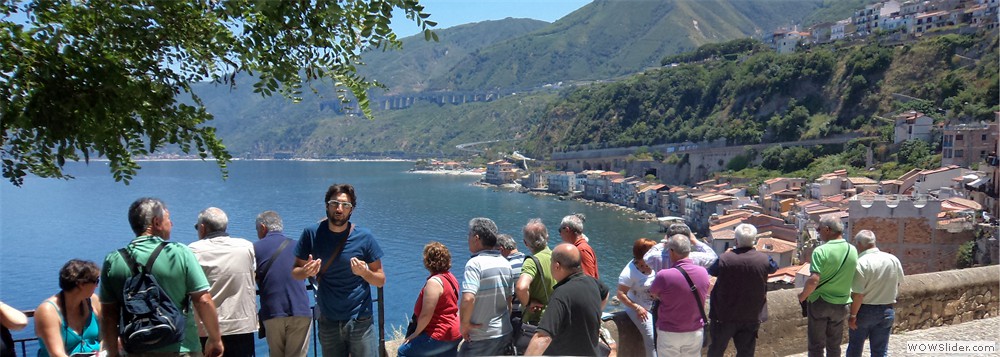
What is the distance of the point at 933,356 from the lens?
15.7 ft

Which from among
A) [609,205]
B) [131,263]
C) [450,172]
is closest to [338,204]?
[131,263]

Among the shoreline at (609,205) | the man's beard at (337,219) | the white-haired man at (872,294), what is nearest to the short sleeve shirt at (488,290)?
the man's beard at (337,219)

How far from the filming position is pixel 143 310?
252cm

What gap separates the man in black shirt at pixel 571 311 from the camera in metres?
2.87

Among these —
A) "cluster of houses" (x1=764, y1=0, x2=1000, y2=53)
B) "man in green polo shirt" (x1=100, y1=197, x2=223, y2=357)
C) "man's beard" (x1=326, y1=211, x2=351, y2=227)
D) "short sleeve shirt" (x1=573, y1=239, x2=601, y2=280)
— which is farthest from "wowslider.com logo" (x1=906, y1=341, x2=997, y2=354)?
"cluster of houses" (x1=764, y1=0, x2=1000, y2=53)

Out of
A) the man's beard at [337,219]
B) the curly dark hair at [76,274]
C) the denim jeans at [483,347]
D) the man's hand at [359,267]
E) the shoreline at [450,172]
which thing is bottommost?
the shoreline at [450,172]

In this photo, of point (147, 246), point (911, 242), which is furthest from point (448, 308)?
point (911, 242)

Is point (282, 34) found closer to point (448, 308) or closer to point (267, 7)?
point (267, 7)

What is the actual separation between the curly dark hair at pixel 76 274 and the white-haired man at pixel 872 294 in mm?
4187

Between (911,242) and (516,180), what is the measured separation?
62.4 metres

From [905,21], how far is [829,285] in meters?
75.5

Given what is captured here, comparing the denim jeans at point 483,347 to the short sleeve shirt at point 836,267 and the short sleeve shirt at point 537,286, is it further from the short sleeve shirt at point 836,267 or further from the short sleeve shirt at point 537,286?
the short sleeve shirt at point 836,267

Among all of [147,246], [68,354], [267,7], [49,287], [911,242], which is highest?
[267,7]

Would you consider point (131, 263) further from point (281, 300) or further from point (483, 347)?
point (483, 347)
